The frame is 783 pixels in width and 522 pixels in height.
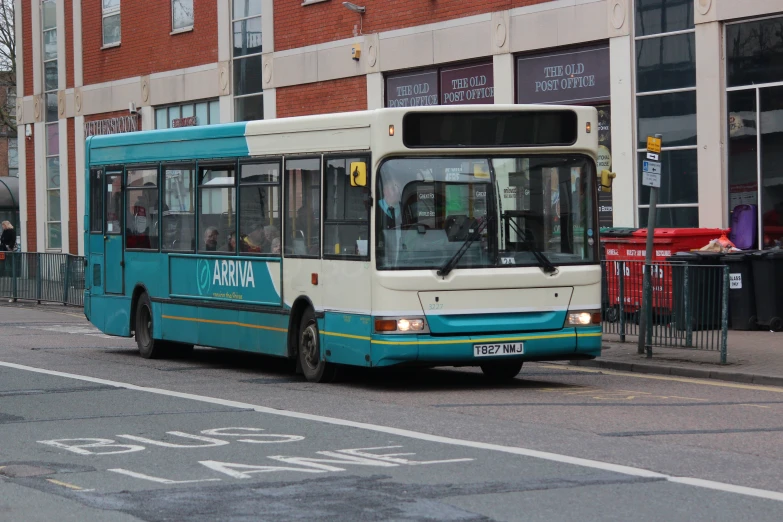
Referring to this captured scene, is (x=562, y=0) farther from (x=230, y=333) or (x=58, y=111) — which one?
(x=58, y=111)

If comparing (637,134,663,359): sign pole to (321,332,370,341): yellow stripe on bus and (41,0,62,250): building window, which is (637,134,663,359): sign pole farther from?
(41,0,62,250): building window

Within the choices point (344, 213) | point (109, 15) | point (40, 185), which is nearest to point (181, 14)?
point (109, 15)

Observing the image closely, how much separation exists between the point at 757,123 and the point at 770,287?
2846mm

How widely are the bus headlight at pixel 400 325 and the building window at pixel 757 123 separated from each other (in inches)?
370

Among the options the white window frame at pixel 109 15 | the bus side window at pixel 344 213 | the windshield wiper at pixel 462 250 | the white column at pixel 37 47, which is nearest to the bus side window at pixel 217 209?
the bus side window at pixel 344 213

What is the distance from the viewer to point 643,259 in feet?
67.2

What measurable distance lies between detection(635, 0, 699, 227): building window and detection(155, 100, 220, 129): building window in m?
13.9

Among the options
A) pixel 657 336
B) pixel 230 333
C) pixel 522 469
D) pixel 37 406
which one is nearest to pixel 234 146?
pixel 230 333

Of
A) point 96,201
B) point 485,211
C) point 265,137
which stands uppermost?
point 265,137

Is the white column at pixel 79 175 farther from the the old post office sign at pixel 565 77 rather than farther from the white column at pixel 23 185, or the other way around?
→ the the old post office sign at pixel 565 77

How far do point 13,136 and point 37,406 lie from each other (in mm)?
74631

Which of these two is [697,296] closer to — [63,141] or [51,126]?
[63,141]

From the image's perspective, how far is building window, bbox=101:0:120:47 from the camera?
3744 centimetres

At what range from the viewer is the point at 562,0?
23.6 meters
